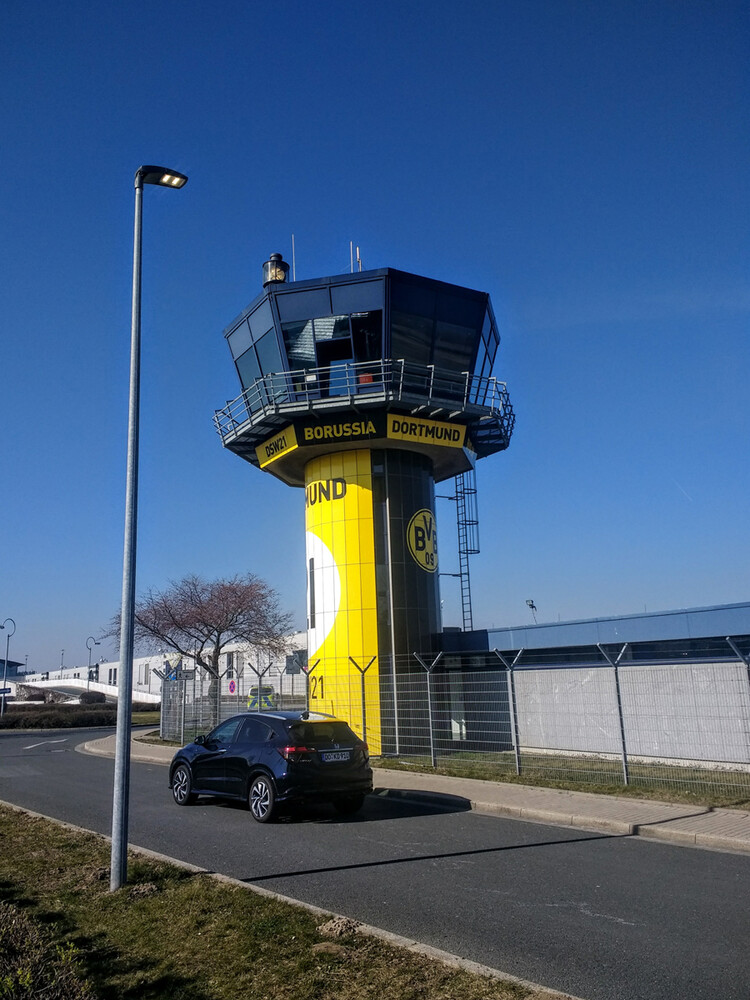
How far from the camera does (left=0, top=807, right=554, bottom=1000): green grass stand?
5.13m

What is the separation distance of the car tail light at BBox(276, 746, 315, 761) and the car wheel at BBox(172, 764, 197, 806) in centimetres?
266

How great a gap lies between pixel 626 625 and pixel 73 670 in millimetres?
117035

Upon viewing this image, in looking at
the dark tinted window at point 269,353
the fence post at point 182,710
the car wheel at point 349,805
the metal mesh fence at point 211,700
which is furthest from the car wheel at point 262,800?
the fence post at point 182,710

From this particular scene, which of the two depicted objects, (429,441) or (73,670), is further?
(73,670)

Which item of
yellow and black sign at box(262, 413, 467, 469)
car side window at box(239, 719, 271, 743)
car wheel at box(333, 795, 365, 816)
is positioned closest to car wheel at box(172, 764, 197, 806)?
car side window at box(239, 719, 271, 743)

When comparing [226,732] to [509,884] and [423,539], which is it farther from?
[423,539]

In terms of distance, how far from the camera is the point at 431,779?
1617 cm

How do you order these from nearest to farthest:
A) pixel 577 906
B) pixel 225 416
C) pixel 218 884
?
pixel 577 906 → pixel 218 884 → pixel 225 416

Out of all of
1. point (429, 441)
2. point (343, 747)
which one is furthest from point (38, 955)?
point (429, 441)

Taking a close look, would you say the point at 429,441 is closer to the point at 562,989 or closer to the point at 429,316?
the point at 429,316

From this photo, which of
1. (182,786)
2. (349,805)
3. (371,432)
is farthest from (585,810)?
(371,432)

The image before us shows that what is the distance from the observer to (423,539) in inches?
971

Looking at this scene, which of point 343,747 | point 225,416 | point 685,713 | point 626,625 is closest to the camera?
point 343,747

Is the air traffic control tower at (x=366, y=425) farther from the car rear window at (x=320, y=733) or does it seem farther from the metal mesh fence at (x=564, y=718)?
the car rear window at (x=320, y=733)
